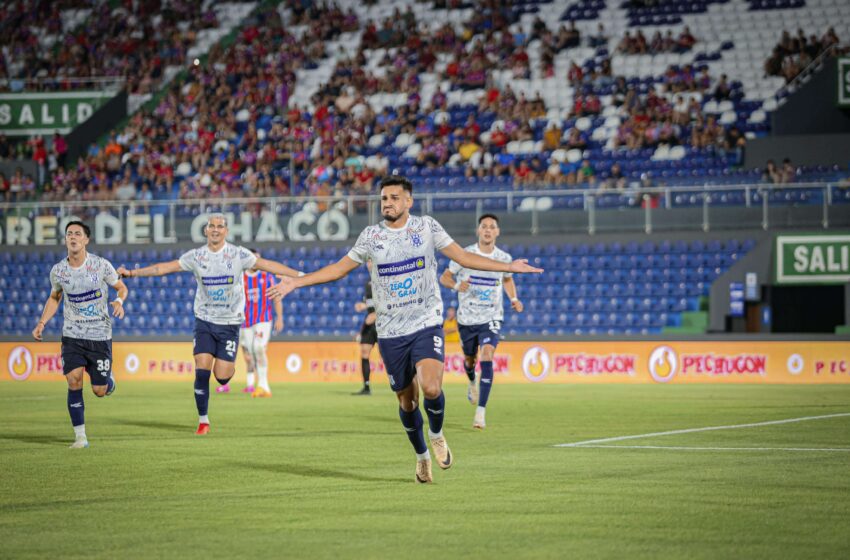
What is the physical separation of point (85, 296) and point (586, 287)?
1822 centimetres

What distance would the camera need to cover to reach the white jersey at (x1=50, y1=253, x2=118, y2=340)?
46.5 ft

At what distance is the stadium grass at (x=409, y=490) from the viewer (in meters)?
7.53

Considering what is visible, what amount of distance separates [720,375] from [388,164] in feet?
41.6

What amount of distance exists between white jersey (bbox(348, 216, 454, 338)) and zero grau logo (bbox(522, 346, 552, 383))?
58.7 feet

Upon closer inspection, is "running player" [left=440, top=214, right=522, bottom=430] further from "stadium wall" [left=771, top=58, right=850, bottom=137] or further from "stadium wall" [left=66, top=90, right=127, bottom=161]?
"stadium wall" [left=66, top=90, right=127, bottom=161]

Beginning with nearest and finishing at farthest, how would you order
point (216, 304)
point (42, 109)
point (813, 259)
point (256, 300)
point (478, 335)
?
point (216, 304) → point (478, 335) → point (256, 300) → point (813, 259) → point (42, 109)

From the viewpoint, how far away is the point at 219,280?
15.7 m

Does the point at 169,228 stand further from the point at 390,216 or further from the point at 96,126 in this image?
the point at 390,216

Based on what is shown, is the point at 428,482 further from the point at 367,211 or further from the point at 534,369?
the point at 367,211

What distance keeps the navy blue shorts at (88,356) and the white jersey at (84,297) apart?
6cm

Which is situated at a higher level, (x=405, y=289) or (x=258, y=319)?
(x=405, y=289)

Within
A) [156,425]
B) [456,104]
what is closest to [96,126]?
[456,104]

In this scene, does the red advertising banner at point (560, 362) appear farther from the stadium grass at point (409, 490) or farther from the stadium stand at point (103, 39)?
the stadium stand at point (103, 39)

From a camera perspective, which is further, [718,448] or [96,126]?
[96,126]
